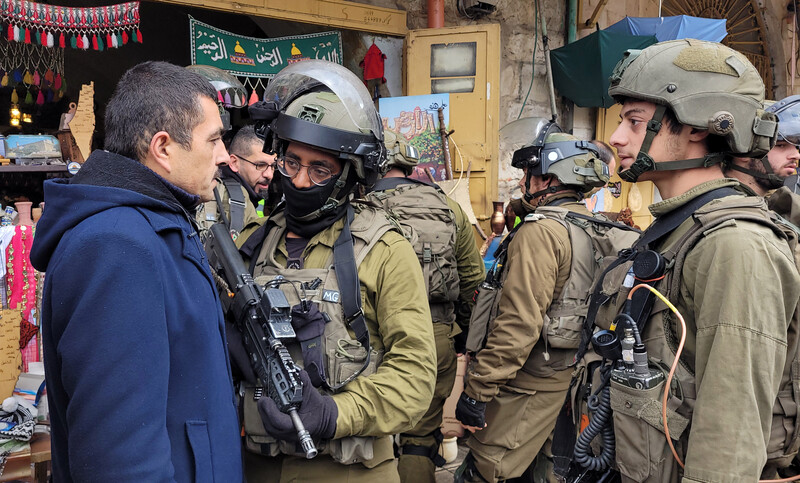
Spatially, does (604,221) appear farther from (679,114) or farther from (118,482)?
(118,482)

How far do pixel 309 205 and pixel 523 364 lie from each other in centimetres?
135

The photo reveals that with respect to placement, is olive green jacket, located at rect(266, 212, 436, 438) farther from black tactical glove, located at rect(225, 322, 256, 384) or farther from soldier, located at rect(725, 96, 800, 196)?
soldier, located at rect(725, 96, 800, 196)

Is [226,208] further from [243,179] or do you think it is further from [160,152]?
[160,152]

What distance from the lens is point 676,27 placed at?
19.3 ft

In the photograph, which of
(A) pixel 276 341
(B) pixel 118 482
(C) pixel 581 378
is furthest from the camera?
(C) pixel 581 378

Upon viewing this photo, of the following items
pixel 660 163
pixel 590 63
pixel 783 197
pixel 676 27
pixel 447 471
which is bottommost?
pixel 447 471

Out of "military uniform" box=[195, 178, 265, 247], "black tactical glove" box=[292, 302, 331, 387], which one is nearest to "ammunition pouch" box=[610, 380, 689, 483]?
"black tactical glove" box=[292, 302, 331, 387]

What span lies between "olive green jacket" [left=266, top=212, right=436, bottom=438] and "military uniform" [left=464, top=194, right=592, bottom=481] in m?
0.82

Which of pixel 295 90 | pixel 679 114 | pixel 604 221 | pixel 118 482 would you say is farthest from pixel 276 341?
pixel 604 221

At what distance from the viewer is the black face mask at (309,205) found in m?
2.10

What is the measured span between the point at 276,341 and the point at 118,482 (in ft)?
1.97

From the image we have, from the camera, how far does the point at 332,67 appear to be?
231cm

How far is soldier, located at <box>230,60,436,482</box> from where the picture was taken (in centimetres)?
185

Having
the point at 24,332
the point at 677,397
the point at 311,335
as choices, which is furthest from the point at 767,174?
the point at 24,332
